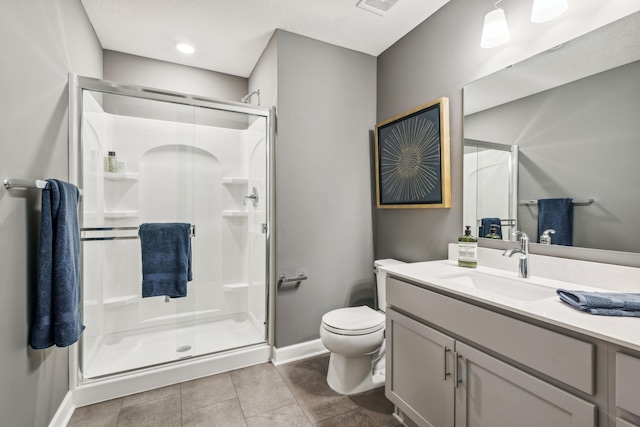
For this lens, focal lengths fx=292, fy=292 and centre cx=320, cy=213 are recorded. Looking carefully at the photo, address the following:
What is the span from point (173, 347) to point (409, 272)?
5.92ft

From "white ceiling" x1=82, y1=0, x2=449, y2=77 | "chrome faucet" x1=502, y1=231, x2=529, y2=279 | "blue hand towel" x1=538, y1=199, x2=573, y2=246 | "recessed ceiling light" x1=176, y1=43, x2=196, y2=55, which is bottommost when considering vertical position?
"chrome faucet" x1=502, y1=231, x2=529, y2=279

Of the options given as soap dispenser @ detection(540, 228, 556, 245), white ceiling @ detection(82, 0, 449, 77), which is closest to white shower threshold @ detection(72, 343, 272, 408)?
soap dispenser @ detection(540, 228, 556, 245)

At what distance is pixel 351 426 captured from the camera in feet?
5.22

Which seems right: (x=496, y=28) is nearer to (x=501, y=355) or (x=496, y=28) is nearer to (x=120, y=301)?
(x=501, y=355)

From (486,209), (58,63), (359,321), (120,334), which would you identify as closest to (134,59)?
(58,63)

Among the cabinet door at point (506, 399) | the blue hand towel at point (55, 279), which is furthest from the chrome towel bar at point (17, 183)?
the cabinet door at point (506, 399)

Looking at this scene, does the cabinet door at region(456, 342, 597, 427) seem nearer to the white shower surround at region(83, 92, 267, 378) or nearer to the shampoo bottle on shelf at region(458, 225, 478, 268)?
the shampoo bottle on shelf at region(458, 225, 478, 268)

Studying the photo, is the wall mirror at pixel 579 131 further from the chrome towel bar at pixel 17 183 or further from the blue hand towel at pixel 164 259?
the chrome towel bar at pixel 17 183

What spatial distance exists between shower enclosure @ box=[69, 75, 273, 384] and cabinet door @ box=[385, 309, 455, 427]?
109cm

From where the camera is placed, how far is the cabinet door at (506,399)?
0.88 m

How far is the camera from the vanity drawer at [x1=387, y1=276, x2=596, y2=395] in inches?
33.6

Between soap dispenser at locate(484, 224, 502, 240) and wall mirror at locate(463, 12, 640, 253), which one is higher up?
wall mirror at locate(463, 12, 640, 253)

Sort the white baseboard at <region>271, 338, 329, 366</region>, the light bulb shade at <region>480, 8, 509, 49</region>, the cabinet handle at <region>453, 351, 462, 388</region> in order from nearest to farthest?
the cabinet handle at <region>453, 351, 462, 388</region>, the light bulb shade at <region>480, 8, 509, 49</region>, the white baseboard at <region>271, 338, 329, 366</region>

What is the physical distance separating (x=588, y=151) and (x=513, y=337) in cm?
92
